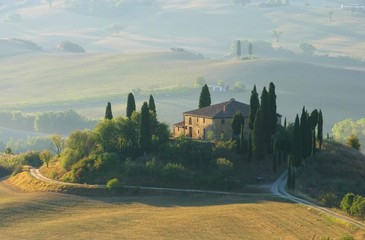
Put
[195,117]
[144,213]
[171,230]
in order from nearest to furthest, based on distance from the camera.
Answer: [171,230]
[144,213]
[195,117]

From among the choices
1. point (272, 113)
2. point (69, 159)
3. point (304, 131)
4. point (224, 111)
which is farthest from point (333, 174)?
point (69, 159)

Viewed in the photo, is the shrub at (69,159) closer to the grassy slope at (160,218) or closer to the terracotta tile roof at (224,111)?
the grassy slope at (160,218)

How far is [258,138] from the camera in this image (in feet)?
309

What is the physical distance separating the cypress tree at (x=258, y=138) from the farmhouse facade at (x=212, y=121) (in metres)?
7.33

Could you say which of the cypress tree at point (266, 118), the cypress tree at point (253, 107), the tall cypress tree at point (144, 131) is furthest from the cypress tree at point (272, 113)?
the tall cypress tree at point (144, 131)

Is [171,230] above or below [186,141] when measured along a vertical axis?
below

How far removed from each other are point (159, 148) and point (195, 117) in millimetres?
9063

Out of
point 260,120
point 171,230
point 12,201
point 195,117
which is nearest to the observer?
point 171,230

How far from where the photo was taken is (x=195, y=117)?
10500cm

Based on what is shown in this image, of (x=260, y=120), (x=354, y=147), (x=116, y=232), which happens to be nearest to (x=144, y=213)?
(x=116, y=232)

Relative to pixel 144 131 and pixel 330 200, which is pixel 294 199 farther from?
pixel 144 131

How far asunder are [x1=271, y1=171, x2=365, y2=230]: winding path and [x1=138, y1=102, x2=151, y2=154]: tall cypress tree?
16813 mm

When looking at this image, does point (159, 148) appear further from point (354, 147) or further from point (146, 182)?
point (354, 147)

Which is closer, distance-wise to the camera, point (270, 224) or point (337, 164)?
point (270, 224)
